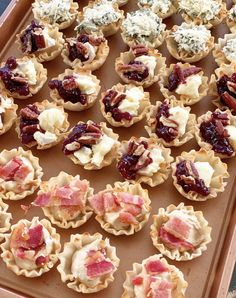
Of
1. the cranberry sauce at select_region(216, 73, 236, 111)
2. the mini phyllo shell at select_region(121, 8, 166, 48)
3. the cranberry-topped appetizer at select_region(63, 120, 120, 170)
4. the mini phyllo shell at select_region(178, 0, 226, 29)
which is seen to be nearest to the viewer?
the cranberry-topped appetizer at select_region(63, 120, 120, 170)

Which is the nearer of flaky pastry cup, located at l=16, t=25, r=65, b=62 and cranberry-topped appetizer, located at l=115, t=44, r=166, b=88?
cranberry-topped appetizer, located at l=115, t=44, r=166, b=88

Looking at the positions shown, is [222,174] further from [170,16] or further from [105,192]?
[170,16]

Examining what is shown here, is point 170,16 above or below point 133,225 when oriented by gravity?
above

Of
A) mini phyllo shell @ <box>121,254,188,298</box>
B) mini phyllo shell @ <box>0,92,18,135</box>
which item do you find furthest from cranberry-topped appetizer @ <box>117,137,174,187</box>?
mini phyllo shell @ <box>0,92,18,135</box>

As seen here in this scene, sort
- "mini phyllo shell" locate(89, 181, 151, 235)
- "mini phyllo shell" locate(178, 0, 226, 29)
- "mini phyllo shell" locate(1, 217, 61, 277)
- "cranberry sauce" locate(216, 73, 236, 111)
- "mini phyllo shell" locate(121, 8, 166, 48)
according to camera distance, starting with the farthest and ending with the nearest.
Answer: "mini phyllo shell" locate(178, 0, 226, 29)
"mini phyllo shell" locate(121, 8, 166, 48)
"cranberry sauce" locate(216, 73, 236, 111)
"mini phyllo shell" locate(89, 181, 151, 235)
"mini phyllo shell" locate(1, 217, 61, 277)

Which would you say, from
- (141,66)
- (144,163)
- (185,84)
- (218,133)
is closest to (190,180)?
(144,163)

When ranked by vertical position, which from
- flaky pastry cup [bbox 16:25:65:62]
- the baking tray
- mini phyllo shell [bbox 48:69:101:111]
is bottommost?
the baking tray

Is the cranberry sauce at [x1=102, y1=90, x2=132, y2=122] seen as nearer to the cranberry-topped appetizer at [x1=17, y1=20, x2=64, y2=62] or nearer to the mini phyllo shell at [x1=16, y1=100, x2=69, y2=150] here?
the mini phyllo shell at [x1=16, y1=100, x2=69, y2=150]

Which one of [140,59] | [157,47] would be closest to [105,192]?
[140,59]
